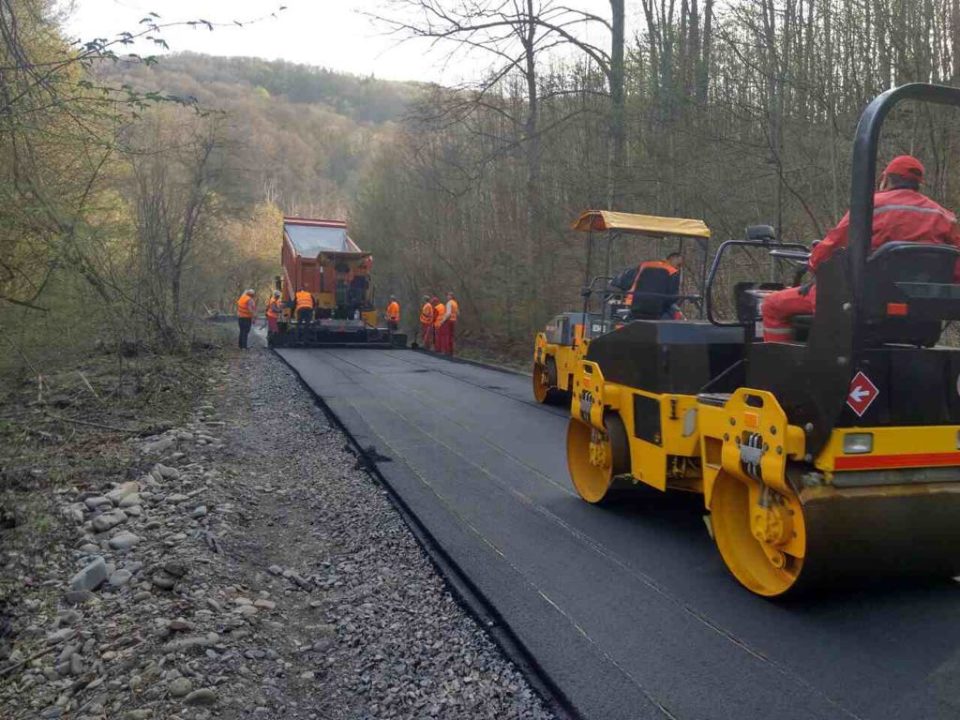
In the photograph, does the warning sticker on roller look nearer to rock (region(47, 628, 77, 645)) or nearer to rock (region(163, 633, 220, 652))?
rock (region(163, 633, 220, 652))

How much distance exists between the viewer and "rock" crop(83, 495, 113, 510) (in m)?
6.25

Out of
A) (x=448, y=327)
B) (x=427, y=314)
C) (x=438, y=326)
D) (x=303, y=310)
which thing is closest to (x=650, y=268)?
(x=448, y=327)

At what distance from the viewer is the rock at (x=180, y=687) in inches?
138

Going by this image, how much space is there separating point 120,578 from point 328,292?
19471 millimetres

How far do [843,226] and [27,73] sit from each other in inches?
197

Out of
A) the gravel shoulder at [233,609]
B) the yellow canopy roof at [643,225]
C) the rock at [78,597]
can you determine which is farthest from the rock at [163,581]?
the yellow canopy roof at [643,225]

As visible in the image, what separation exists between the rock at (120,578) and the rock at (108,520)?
1.01 metres

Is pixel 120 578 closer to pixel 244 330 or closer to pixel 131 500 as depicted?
pixel 131 500

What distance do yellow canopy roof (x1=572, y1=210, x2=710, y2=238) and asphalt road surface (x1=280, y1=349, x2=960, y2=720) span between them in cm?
361

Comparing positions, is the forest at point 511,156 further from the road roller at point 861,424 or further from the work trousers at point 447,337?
the road roller at point 861,424

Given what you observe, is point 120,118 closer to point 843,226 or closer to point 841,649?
point 843,226

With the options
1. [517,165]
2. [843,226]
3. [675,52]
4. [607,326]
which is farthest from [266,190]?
[843,226]

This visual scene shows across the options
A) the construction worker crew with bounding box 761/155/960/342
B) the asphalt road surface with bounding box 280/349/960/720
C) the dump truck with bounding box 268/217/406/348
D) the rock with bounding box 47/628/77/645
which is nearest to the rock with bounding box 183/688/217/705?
the rock with bounding box 47/628/77/645

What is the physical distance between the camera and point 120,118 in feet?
21.6
